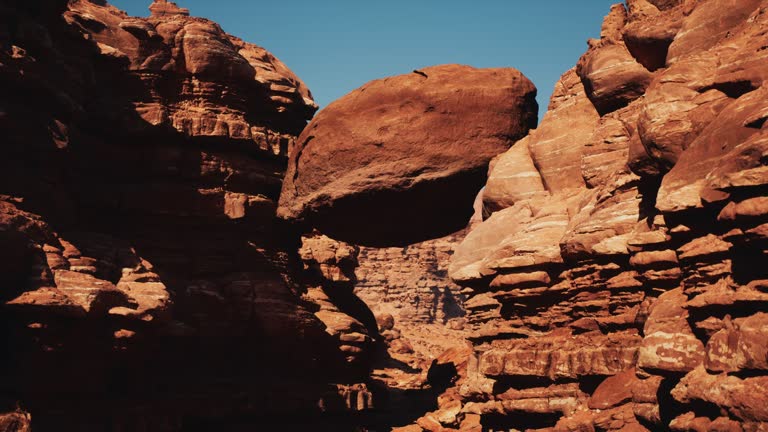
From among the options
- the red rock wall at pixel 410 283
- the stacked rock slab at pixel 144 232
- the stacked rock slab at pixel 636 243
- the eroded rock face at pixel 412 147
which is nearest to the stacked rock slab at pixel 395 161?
the eroded rock face at pixel 412 147

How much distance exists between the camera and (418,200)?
2066cm

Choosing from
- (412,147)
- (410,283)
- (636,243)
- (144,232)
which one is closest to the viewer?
(636,243)

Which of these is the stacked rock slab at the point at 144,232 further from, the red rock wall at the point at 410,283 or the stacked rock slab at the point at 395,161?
the red rock wall at the point at 410,283

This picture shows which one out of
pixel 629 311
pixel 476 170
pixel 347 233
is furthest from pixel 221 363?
pixel 629 311

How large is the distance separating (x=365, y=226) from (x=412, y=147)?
2.94m

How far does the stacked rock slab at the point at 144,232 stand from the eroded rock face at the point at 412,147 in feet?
10.0

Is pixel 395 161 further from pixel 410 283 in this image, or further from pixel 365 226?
pixel 410 283

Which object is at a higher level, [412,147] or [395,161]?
[412,147]

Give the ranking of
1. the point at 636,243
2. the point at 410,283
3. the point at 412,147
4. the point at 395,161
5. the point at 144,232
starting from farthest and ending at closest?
the point at 410,283 → the point at 144,232 → the point at 395,161 → the point at 412,147 → the point at 636,243

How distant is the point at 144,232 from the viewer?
22.5 metres

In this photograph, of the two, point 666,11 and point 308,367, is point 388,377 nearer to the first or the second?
point 308,367

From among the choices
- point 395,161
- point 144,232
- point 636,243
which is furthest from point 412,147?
point 636,243

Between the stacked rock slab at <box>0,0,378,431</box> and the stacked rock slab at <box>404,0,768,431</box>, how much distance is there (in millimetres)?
6302

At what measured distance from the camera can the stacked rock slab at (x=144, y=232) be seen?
16.4 meters
